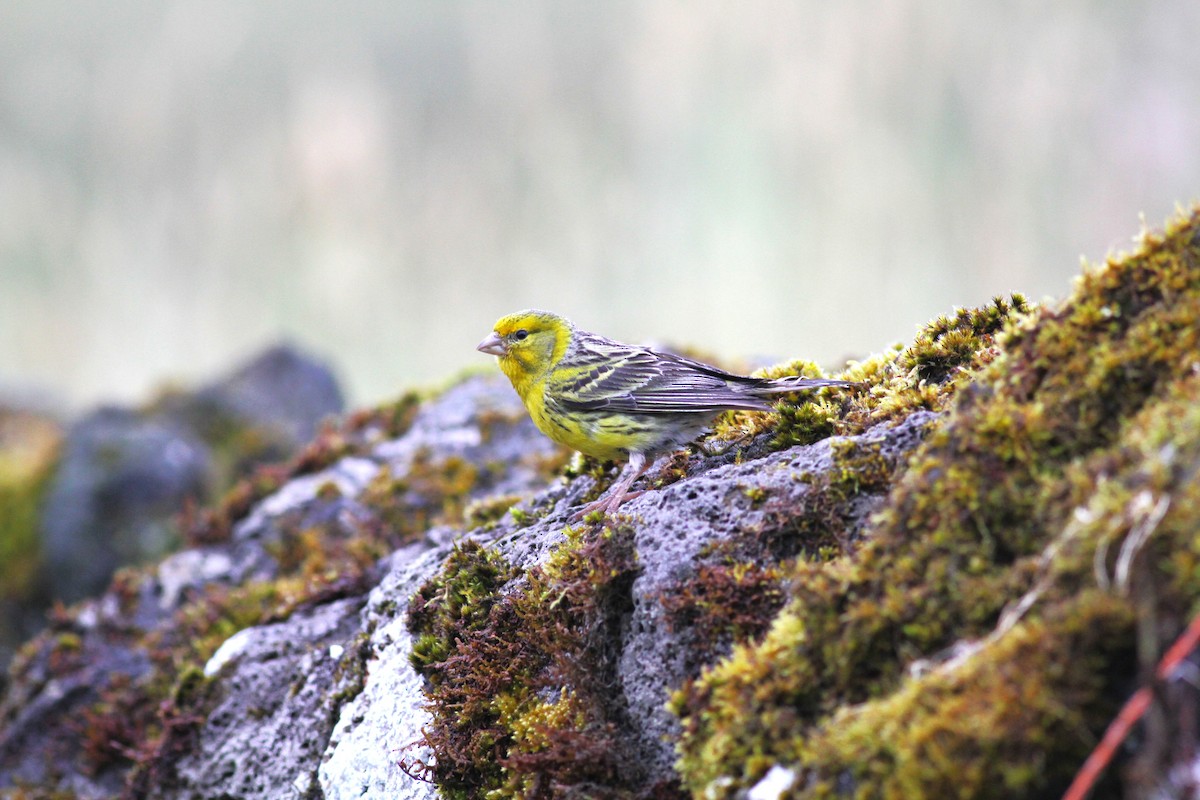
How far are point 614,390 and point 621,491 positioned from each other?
1.00 meters

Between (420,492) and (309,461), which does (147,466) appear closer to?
(309,461)

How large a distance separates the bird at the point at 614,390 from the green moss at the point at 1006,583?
60.6 inches

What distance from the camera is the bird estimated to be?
18.2 ft

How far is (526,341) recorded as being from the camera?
6992 mm

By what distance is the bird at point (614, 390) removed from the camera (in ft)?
18.2

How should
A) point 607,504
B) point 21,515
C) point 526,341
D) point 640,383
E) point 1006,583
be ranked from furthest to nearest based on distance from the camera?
point 21,515 < point 526,341 < point 640,383 < point 607,504 < point 1006,583

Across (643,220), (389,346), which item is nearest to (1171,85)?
(643,220)

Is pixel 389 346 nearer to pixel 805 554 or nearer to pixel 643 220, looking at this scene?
pixel 643 220

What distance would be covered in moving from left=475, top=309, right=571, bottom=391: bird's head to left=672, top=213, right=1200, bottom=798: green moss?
3218mm

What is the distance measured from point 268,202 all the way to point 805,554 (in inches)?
866

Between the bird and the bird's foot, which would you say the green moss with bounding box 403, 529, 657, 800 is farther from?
the bird

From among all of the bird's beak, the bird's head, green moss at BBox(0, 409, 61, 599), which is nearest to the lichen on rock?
the bird's head

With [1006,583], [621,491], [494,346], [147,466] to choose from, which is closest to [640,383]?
[621,491]

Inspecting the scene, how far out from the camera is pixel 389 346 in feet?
73.6
